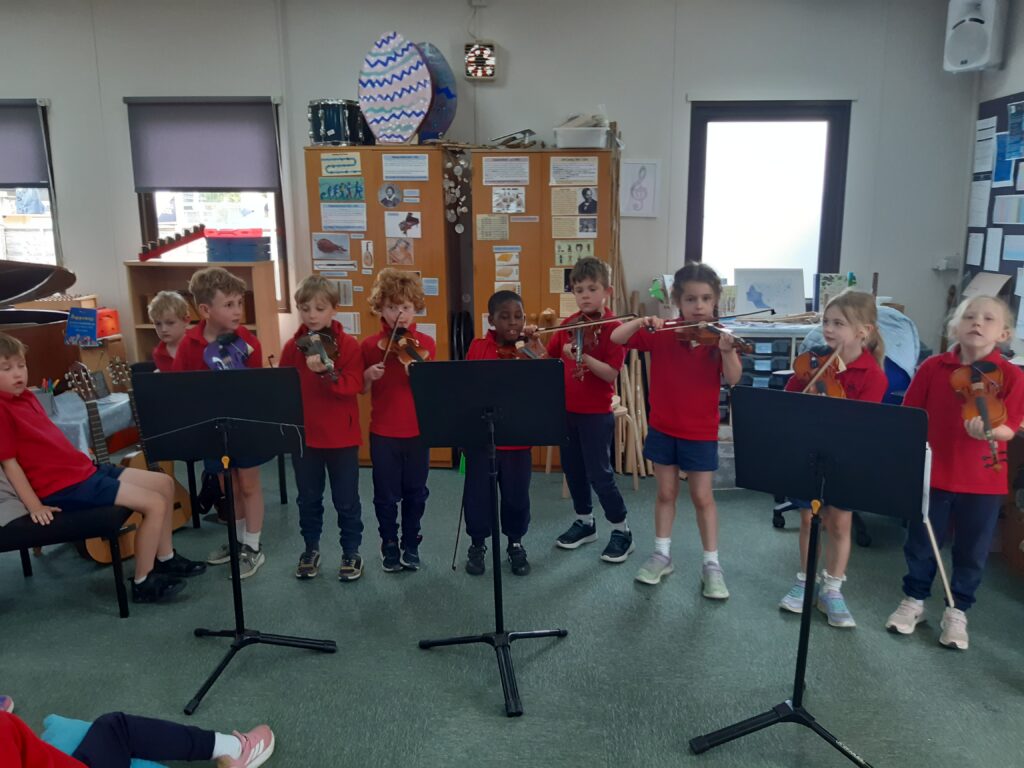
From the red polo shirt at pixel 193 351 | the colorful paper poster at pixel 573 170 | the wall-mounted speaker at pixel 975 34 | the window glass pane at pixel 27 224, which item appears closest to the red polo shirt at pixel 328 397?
the red polo shirt at pixel 193 351

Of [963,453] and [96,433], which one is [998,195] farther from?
[96,433]

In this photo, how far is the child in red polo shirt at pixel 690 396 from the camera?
2.84 metres

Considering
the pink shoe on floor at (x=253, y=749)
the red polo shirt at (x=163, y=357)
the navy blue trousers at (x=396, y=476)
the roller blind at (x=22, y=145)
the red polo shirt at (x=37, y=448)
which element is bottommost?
the pink shoe on floor at (x=253, y=749)

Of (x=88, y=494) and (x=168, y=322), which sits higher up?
(x=168, y=322)

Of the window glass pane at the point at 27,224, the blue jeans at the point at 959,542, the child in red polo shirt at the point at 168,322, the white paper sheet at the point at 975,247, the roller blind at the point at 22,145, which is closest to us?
the blue jeans at the point at 959,542

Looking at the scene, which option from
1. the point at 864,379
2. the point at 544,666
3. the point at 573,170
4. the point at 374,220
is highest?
the point at 573,170

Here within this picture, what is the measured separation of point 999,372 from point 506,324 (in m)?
1.68

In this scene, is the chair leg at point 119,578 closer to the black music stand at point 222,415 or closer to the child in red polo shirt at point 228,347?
the child in red polo shirt at point 228,347

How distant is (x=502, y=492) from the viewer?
307 centimetres

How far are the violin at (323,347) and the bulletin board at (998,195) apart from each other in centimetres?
372

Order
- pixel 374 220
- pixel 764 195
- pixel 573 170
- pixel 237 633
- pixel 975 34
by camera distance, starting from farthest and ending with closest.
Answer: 1. pixel 764 195
2. pixel 374 220
3. pixel 573 170
4. pixel 975 34
5. pixel 237 633

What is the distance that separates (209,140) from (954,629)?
16.0 ft

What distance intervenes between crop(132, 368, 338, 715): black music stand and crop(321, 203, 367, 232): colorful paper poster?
2.15 m

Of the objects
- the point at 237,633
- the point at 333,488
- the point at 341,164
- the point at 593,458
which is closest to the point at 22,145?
the point at 341,164
